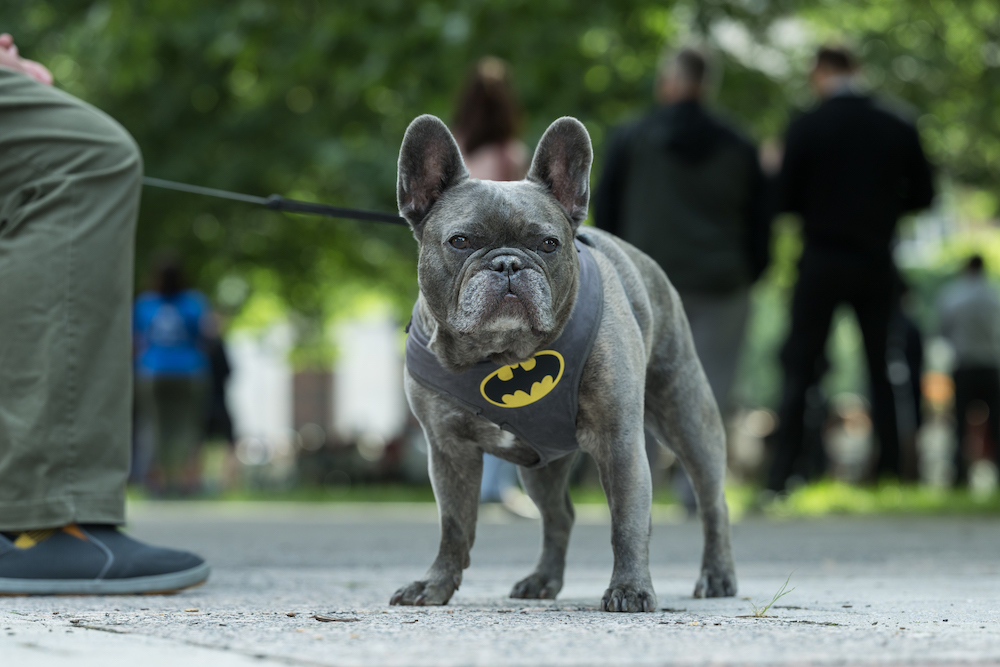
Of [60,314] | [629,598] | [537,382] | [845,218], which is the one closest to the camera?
[629,598]

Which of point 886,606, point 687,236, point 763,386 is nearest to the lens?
point 886,606

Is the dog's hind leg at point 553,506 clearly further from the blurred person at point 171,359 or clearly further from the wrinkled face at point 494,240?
the blurred person at point 171,359

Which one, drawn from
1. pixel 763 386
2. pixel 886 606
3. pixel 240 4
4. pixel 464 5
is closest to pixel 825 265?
pixel 464 5

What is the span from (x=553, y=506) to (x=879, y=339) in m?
5.18

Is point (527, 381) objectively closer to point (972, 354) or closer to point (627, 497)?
point (627, 497)

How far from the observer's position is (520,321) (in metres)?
3.42

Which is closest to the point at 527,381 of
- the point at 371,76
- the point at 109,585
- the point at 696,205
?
the point at 109,585

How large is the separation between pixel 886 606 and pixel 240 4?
1004cm

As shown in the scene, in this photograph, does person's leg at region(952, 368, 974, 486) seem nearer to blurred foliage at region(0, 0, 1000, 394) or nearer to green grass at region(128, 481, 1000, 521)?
blurred foliage at region(0, 0, 1000, 394)

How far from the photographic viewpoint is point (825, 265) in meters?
8.67

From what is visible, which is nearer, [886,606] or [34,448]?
[886,606]

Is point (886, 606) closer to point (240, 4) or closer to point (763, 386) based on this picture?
point (240, 4)

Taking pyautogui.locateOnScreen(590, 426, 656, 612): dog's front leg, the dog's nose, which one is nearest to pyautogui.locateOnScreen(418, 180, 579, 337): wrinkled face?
the dog's nose

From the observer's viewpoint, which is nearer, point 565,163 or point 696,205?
point 565,163
